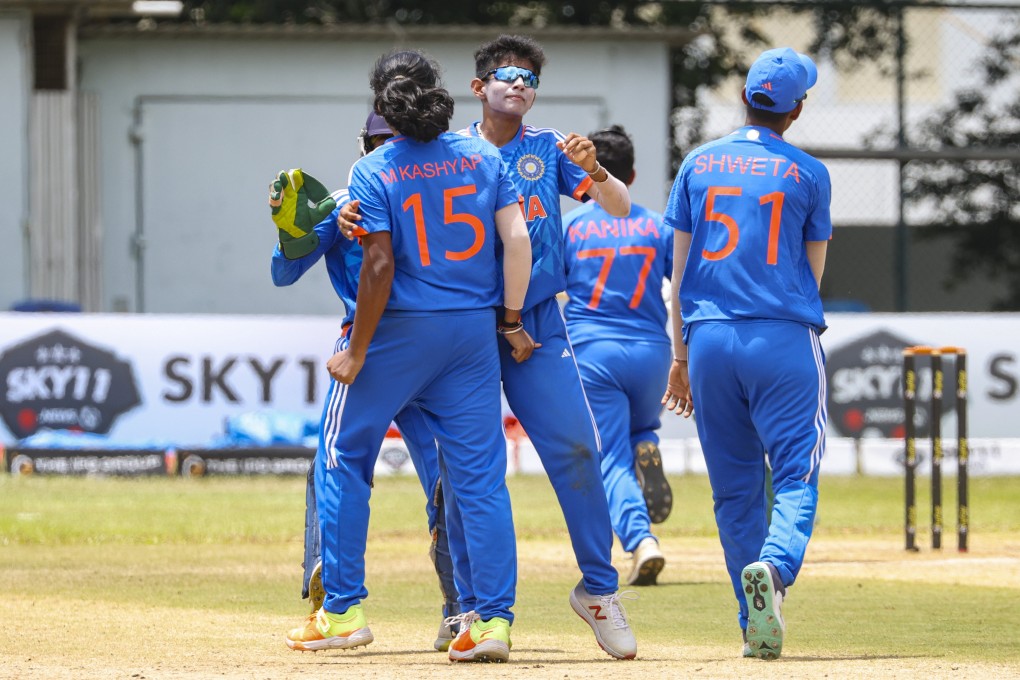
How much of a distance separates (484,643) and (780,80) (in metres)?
2.24

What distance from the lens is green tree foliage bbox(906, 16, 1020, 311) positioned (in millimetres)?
19875

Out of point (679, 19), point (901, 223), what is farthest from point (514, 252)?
point (679, 19)

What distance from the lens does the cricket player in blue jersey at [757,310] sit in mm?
6285

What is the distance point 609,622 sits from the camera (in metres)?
6.21

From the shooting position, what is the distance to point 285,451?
52.5 feet

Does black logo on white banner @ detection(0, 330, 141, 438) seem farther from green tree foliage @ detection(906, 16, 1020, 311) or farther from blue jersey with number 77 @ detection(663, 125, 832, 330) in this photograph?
blue jersey with number 77 @ detection(663, 125, 832, 330)

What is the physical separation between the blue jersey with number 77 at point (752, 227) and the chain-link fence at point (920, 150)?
12.8m

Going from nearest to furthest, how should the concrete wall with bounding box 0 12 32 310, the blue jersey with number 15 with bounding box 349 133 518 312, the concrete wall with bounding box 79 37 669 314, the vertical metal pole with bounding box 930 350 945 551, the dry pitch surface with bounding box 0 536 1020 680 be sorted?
1. the dry pitch surface with bounding box 0 536 1020 680
2. the blue jersey with number 15 with bounding box 349 133 518 312
3. the vertical metal pole with bounding box 930 350 945 551
4. the concrete wall with bounding box 0 12 32 310
5. the concrete wall with bounding box 79 37 669 314

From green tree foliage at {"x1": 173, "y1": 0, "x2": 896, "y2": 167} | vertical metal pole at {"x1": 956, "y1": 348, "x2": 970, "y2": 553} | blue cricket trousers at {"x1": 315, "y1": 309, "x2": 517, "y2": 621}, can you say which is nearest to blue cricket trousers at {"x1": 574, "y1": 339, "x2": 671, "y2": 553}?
vertical metal pole at {"x1": 956, "y1": 348, "x2": 970, "y2": 553}

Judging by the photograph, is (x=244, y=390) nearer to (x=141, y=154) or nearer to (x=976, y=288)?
(x=141, y=154)

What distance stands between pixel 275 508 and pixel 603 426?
4.58m

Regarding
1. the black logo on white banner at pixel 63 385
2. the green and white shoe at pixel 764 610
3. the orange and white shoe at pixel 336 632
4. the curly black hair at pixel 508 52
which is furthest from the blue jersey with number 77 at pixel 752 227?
the black logo on white banner at pixel 63 385

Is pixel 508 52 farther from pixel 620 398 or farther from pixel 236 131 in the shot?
pixel 236 131

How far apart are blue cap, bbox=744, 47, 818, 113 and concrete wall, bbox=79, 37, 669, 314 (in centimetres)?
1411
